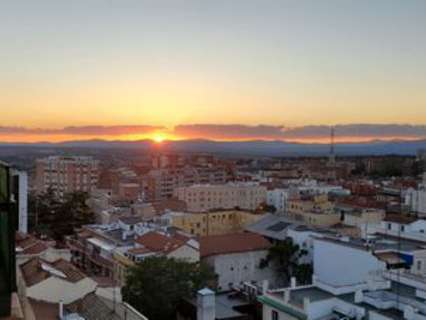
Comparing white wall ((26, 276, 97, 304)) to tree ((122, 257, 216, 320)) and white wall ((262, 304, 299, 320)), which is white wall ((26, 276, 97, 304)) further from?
white wall ((262, 304, 299, 320))

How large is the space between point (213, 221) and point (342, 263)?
1978 centimetres

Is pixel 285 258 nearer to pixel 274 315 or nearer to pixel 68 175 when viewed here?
pixel 274 315

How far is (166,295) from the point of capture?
20016 millimetres

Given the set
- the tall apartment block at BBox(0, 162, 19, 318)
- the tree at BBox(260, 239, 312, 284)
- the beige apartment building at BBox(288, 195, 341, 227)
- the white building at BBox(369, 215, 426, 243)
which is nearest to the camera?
the tall apartment block at BBox(0, 162, 19, 318)

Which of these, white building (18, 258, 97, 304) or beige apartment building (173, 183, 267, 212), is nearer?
white building (18, 258, 97, 304)

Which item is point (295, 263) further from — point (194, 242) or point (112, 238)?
point (112, 238)

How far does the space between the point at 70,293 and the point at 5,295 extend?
13217 mm

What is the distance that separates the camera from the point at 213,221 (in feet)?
137

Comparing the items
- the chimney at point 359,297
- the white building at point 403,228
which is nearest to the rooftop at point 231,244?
the white building at point 403,228

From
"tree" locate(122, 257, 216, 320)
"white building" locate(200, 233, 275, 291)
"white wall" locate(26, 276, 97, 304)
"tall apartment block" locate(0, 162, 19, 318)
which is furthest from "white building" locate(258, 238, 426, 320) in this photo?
"tall apartment block" locate(0, 162, 19, 318)

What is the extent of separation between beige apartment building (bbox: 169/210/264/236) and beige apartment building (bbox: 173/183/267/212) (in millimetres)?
12663

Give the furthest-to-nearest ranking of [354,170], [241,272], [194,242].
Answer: [354,170] → [241,272] → [194,242]

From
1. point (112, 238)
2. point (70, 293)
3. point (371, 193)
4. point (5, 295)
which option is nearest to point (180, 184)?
point (371, 193)

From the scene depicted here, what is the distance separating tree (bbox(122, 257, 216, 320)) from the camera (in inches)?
776
